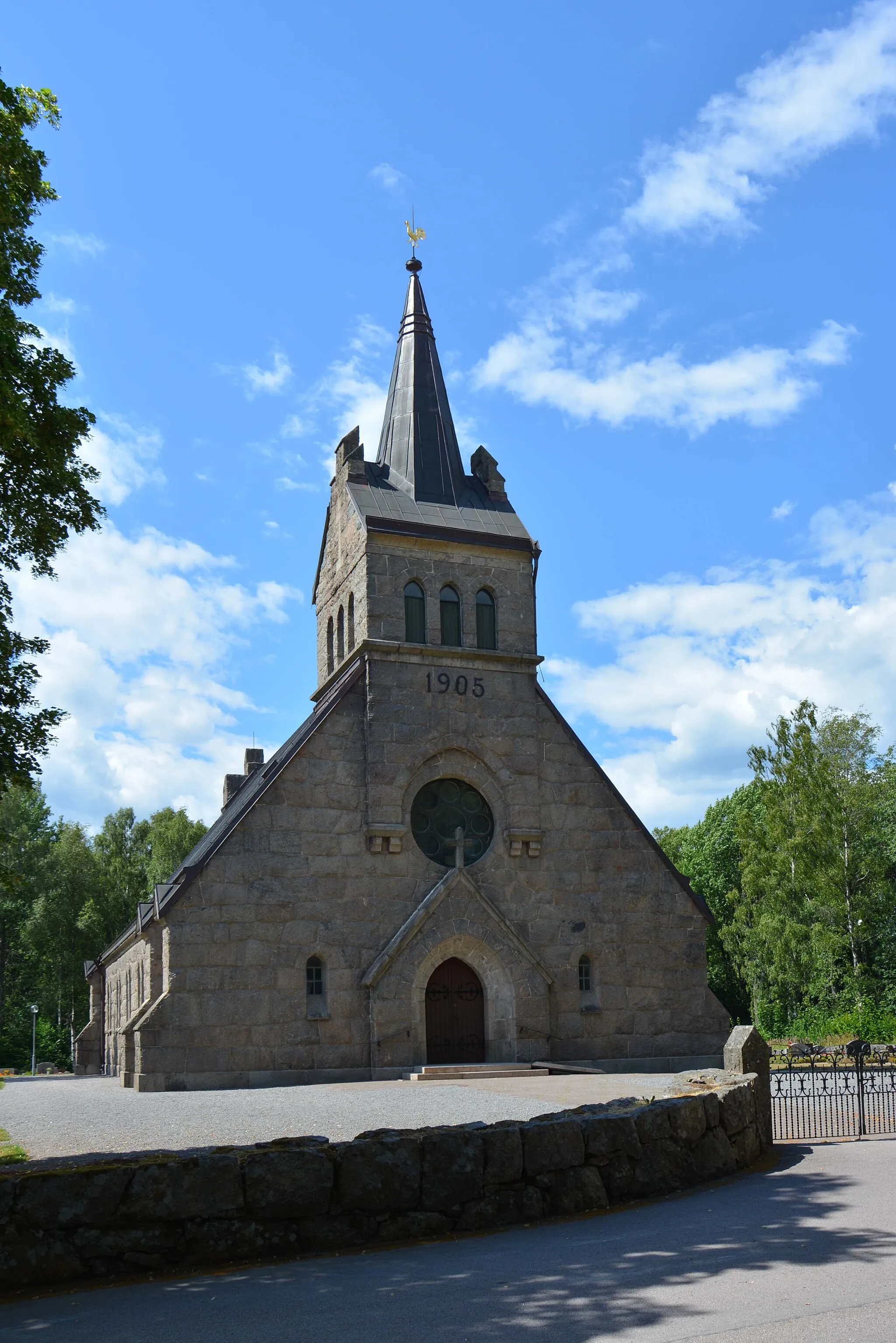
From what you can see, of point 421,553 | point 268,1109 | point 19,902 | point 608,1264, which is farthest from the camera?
point 19,902

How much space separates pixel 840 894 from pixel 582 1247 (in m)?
40.0

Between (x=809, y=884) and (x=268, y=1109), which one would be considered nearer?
(x=268, y=1109)

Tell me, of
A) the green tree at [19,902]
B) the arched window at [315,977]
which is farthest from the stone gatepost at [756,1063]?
the green tree at [19,902]

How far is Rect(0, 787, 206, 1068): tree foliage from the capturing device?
5991cm

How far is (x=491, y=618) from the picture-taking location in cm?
2869

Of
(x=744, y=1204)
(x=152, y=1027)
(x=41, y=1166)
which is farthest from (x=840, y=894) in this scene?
(x=41, y=1166)

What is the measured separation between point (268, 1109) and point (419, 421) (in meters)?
19.9

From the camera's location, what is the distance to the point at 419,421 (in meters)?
31.5

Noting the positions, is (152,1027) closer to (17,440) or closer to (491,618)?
(491,618)

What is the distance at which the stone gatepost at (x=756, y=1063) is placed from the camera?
42.4 ft

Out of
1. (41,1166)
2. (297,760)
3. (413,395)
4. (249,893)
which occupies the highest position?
(413,395)

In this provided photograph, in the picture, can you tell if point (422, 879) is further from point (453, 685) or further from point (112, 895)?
point (112, 895)

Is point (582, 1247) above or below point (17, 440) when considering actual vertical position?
below

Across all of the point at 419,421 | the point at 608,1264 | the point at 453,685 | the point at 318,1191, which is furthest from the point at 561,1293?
the point at 419,421
